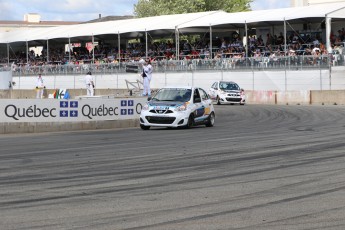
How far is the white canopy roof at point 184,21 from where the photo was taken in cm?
4534

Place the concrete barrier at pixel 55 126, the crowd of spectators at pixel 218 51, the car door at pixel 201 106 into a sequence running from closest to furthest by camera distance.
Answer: the concrete barrier at pixel 55 126 < the car door at pixel 201 106 < the crowd of spectators at pixel 218 51

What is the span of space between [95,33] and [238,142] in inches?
1563

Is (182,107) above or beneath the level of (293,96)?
above

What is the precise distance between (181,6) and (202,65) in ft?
138

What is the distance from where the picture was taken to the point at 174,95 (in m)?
26.5

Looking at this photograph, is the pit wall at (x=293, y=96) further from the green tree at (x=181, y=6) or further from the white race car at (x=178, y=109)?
the green tree at (x=181, y=6)

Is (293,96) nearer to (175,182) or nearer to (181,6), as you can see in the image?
(175,182)

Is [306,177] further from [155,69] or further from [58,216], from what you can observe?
[155,69]

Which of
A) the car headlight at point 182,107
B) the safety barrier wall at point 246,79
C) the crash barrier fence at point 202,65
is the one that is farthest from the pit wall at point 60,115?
the crash barrier fence at point 202,65

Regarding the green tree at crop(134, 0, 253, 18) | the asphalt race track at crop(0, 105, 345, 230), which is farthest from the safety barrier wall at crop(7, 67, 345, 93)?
the green tree at crop(134, 0, 253, 18)

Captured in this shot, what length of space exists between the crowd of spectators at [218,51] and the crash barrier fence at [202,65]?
20cm

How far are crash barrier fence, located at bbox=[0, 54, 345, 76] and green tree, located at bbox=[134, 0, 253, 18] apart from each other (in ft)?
105

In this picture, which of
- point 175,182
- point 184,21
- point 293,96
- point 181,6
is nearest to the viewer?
point 175,182

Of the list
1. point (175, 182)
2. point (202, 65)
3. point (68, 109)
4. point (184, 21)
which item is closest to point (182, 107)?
point (68, 109)
